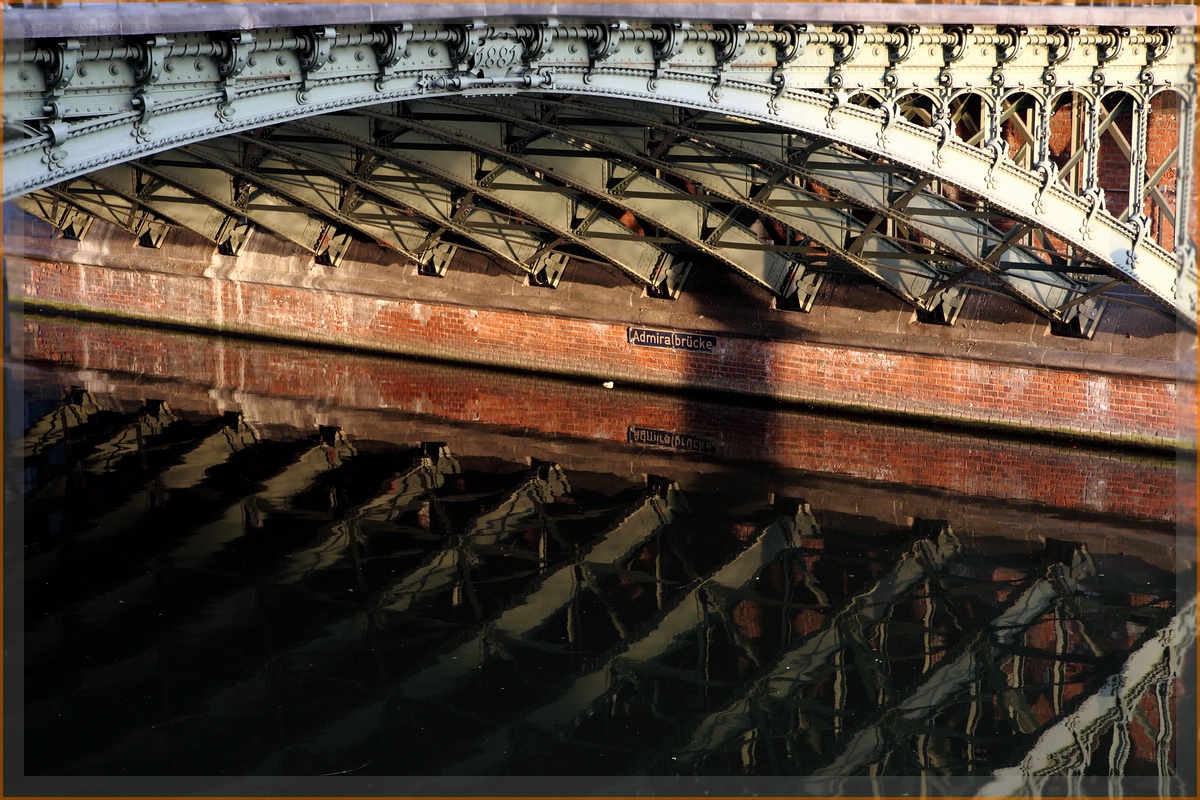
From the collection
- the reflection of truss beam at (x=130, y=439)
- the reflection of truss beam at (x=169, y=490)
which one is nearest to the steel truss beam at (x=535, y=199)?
the reflection of truss beam at (x=169, y=490)

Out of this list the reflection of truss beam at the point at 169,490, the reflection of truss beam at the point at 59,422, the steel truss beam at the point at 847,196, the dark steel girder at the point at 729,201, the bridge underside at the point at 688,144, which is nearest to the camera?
the bridge underside at the point at 688,144

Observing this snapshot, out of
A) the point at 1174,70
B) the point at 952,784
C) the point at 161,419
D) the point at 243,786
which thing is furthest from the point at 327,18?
the point at 161,419

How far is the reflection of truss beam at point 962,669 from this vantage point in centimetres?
945

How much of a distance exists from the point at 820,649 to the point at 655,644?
1305 mm

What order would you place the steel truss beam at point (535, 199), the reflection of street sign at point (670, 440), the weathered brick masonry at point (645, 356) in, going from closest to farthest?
the weathered brick masonry at point (645, 356) → the reflection of street sign at point (670, 440) → the steel truss beam at point (535, 199)

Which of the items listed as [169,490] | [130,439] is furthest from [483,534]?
[130,439]

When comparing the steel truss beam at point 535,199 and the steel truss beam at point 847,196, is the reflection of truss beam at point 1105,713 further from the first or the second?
the steel truss beam at point 535,199

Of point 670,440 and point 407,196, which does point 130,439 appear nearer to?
point 407,196

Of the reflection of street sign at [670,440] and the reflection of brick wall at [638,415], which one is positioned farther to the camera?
the reflection of street sign at [670,440]

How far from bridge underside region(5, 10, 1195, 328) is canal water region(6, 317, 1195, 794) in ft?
8.07

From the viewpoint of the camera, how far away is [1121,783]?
900cm

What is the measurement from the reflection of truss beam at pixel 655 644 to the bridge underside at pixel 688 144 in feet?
12.8

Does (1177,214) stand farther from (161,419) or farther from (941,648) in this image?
(161,419)

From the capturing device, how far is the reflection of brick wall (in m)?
16.1
